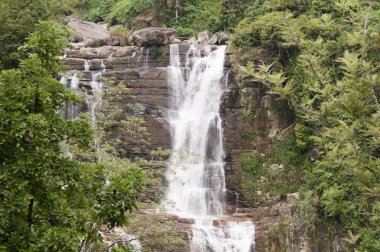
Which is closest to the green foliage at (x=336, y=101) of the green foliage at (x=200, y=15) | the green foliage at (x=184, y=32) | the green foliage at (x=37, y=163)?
the green foliage at (x=37, y=163)

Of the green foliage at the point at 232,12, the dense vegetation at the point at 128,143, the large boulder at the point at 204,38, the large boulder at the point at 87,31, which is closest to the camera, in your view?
the dense vegetation at the point at 128,143

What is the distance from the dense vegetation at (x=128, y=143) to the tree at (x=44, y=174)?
0.4 inches

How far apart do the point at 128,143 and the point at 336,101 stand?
1471cm

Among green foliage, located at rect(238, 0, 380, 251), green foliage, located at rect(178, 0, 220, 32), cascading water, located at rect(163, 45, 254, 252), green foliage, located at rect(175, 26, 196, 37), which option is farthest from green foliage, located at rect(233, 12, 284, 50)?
green foliage, located at rect(175, 26, 196, 37)

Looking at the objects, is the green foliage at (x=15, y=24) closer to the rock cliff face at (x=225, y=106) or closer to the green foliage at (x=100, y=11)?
the rock cliff face at (x=225, y=106)

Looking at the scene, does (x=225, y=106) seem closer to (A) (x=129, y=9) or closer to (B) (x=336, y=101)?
(B) (x=336, y=101)

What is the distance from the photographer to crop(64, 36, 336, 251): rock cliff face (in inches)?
933

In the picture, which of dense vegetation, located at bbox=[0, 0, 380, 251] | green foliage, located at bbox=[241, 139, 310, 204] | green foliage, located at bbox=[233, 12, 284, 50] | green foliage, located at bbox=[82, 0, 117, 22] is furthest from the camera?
green foliage, located at bbox=[82, 0, 117, 22]

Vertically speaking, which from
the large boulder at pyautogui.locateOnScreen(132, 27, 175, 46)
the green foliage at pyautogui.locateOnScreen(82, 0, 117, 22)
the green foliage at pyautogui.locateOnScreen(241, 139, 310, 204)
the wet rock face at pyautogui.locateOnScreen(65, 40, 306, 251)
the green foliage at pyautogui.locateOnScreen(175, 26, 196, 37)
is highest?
the green foliage at pyautogui.locateOnScreen(82, 0, 117, 22)

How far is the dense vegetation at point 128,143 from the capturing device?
5090mm

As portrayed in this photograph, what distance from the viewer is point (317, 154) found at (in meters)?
22.5

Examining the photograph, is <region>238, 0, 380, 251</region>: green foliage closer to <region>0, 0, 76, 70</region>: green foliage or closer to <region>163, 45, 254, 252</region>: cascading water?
<region>163, 45, 254, 252</region>: cascading water

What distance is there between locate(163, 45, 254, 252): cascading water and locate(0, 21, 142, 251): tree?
15054 millimetres

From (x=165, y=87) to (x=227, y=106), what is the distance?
3380mm
